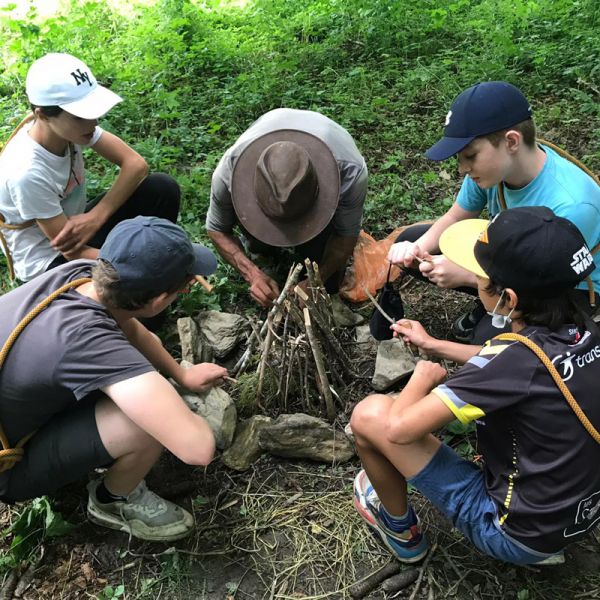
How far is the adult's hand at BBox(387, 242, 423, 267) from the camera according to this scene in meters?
3.03

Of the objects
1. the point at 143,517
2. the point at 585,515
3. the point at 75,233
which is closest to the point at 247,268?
the point at 75,233

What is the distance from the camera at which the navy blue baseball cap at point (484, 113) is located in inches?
98.7

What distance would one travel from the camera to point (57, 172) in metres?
3.12

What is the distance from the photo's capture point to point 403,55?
21.5ft

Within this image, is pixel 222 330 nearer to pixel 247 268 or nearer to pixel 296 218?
pixel 247 268

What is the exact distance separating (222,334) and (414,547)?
5.57ft

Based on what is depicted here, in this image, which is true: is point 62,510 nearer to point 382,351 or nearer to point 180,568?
point 180,568

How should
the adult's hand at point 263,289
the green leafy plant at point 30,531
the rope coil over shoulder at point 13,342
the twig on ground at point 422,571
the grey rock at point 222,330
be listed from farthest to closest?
the adult's hand at point 263,289, the grey rock at point 222,330, the green leafy plant at point 30,531, the twig on ground at point 422,571, the rope coil over shoulder at point 13,342

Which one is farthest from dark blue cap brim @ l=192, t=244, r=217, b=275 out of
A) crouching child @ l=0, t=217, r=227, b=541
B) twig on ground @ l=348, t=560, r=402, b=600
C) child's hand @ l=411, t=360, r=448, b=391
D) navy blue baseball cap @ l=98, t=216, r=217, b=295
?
twig on ground @ l=348, t=560, r=402, b=600

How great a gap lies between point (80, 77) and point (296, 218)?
1394 millimetres

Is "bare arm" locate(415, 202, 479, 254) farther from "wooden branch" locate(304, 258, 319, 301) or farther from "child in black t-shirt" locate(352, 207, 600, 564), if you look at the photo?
"child in black t-shirt" locate(352, 207, 600, 564)

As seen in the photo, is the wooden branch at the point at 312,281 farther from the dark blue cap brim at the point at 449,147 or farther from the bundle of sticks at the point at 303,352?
the dark blue cap brim at the point at 449,147

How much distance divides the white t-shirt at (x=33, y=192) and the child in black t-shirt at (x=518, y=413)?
2104 mm

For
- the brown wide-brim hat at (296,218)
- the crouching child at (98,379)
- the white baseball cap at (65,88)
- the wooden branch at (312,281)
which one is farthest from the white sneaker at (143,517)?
the white baseball cap at (65,88)
